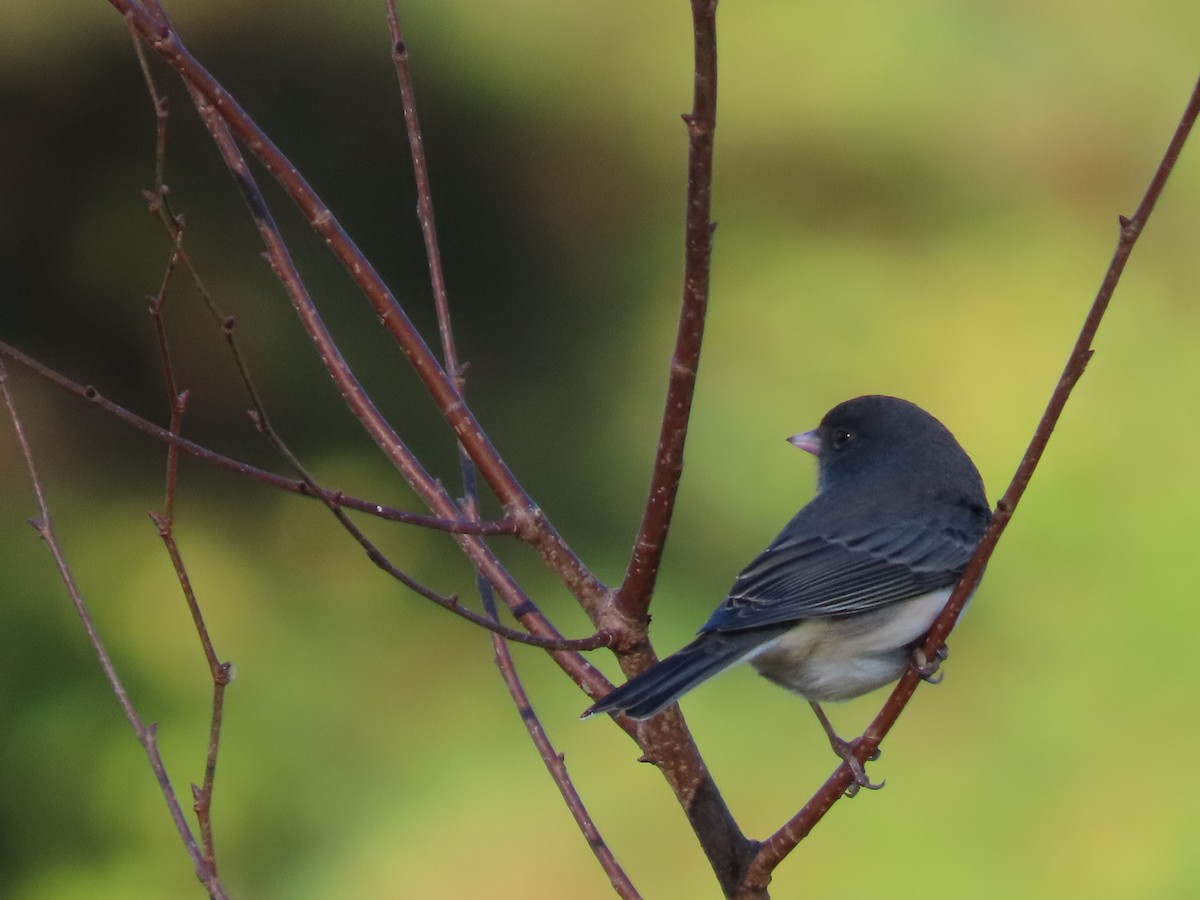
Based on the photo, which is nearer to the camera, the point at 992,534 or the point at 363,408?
the point at 992,534

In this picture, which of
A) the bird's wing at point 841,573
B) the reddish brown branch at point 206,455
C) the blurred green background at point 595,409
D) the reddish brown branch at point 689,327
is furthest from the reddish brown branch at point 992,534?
the blurred green background at point 595,409

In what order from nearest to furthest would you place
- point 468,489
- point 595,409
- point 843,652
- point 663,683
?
point 663,683 < point 468,489 < point 843,652 < point 595,409

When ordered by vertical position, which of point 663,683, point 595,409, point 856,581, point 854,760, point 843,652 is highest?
point 595,409

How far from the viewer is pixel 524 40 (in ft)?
15.4

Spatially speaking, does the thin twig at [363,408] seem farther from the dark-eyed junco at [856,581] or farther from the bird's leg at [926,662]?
the bird's leg at [926,662]

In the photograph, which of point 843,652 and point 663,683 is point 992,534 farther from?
point 843,652

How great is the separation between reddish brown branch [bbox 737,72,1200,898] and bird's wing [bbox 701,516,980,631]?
411mm

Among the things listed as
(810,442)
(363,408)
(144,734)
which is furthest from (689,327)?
(810,442)

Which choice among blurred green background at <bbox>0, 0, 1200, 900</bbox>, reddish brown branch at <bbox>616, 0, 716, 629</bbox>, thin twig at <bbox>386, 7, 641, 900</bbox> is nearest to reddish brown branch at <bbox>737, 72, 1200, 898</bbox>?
thin twig at <bbox>386, 7, 641, 900</bbox>

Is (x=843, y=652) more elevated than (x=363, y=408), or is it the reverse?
(x=363, y=408)

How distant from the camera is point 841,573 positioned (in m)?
2.25

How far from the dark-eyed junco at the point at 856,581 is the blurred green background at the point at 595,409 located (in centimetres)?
165

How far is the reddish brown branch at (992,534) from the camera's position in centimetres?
128

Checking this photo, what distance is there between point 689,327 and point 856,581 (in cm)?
98
